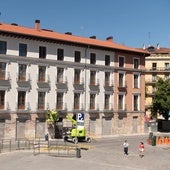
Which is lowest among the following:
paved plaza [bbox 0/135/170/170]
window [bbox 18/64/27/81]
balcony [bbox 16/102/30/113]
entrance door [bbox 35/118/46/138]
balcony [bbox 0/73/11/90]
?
paved plaza [bbox 0/135/170/170]

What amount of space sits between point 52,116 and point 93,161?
18197 millimetres

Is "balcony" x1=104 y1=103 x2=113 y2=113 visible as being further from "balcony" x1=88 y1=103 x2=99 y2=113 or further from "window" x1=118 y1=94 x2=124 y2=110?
"window" x1=118 y1=94 x2=124 y2=110

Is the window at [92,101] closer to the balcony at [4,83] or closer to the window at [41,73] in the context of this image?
the window at [41,73]

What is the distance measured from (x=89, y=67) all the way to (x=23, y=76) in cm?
1087

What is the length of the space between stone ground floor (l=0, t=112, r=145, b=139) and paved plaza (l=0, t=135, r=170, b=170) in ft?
34.5

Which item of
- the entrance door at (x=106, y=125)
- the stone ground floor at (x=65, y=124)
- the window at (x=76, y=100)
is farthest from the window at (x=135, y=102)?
the window at (x=76, y=100)

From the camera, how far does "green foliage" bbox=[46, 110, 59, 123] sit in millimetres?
52094

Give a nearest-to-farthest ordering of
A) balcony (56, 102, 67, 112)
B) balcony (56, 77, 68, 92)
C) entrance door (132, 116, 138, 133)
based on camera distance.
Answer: balcony (56, 77, 68, 92) → balcony (56, 102, 67, 112) → entrance door (132, 116, 138, 133)

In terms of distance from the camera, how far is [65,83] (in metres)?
54.8

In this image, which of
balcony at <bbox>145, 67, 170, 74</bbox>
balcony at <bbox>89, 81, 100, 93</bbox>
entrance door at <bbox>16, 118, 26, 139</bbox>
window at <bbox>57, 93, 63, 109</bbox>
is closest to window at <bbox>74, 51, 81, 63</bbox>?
balcony at <bbox>89, 81, 100, 93</bbox>

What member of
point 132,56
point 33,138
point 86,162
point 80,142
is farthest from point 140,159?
point 132,56

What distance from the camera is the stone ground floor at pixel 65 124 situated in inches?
1966

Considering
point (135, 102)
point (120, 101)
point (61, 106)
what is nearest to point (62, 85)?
point (61, 106)

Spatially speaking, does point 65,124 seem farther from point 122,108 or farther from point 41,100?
point 122,108
